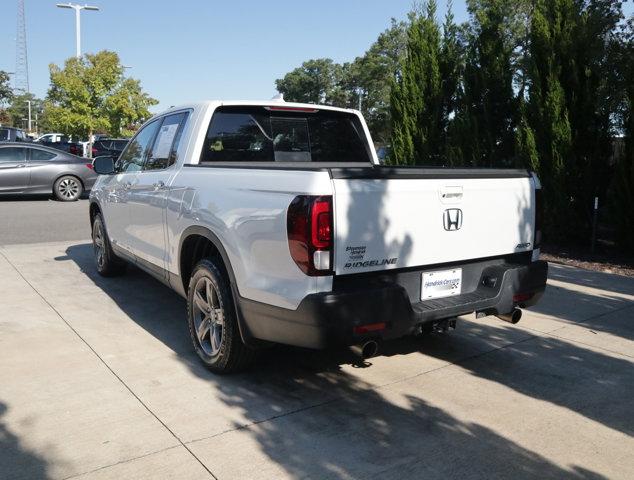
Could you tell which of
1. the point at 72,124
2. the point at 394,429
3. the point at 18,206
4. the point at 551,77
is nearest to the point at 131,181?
the point at 394,429

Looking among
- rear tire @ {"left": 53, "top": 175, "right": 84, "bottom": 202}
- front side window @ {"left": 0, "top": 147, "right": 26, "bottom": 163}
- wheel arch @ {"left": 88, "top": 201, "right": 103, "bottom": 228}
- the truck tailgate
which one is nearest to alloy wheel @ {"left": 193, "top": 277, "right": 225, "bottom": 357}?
the truck tailgate

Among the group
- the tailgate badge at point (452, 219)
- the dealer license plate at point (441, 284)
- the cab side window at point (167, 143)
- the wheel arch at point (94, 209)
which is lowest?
the dealer license plate at point (441, 284)

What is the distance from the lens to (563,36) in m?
9.38

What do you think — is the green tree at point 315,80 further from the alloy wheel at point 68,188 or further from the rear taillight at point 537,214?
the rear taillight at point 537,214

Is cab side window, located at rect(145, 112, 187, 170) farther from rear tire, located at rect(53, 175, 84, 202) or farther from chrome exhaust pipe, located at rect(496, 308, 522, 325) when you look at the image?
rear tire, located at rect(53, 175, 84, 202)

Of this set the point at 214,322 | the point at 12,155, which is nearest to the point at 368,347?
the point at 214,322

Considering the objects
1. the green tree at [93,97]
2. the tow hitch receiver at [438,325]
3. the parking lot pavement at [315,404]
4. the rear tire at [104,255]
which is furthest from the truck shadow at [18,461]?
the green tree at [93,97]

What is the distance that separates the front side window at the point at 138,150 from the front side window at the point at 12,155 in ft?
34.2

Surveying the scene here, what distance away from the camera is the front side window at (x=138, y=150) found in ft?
18.4

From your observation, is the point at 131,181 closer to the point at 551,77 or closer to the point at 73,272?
the point at 73,272

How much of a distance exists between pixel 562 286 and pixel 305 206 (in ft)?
16.1

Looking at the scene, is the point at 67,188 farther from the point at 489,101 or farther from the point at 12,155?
the point at 489,101

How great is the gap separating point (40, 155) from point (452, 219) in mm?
14302

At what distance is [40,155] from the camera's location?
50.6ft
